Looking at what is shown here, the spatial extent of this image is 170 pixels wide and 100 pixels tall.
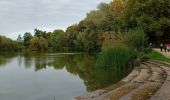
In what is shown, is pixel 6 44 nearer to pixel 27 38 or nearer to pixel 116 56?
pixel 27 38

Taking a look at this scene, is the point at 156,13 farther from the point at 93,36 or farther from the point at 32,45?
the point at 32,45

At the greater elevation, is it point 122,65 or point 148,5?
point 148,5

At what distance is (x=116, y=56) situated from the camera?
32312 millimetres

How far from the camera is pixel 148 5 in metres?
47.8

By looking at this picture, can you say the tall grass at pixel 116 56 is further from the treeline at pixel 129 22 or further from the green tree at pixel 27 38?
the green tree at pixel 27 38

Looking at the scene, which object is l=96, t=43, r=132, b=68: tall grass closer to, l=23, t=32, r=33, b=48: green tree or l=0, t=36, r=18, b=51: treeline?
l=0, t=36, r=18, b=51: treeline

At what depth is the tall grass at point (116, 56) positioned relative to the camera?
1264 inches

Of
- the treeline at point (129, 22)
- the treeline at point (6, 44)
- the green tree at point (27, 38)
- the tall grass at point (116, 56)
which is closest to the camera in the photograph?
the tall grass at point (116, 56)

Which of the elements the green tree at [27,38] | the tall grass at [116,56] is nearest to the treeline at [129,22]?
the tall grass at [116,56]

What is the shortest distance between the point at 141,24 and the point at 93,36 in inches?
858

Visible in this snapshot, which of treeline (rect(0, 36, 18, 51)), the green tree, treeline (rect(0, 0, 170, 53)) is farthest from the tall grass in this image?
the green tree

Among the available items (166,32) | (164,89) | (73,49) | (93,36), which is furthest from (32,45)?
(164,89)

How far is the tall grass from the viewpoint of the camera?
32094mm

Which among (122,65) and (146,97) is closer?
(146,97)
